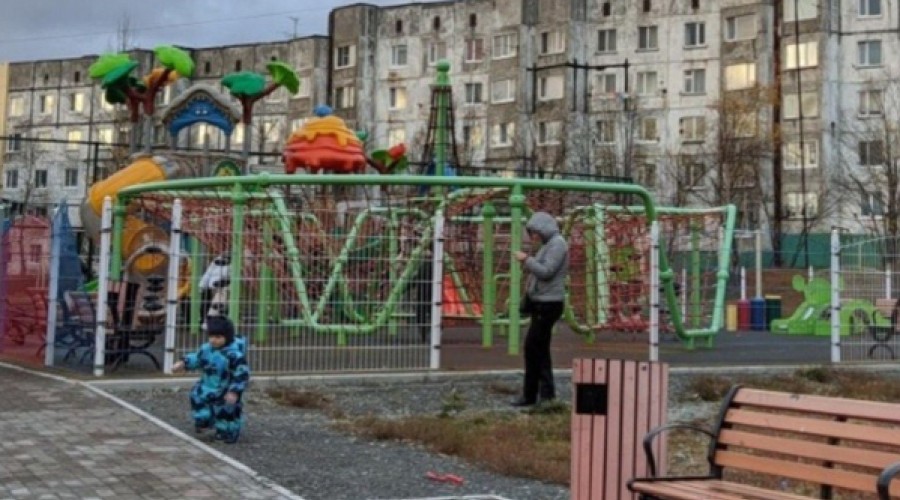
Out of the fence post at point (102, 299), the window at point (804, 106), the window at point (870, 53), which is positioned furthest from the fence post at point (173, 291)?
the window at point (870, 53)

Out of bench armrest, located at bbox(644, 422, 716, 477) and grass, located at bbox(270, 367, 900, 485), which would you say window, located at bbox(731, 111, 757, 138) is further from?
bench armrest, located at bbox(644, 422, 716, 477)

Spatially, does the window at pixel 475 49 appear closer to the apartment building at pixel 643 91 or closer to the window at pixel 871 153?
the apartment building at pixel 643 91

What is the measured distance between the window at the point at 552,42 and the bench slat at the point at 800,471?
57.5 metres

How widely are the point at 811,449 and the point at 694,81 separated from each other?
55.7 m

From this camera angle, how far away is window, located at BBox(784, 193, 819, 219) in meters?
54.9

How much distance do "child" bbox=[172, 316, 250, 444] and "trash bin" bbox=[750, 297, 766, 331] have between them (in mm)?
24501

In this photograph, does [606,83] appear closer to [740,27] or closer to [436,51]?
[740,27]

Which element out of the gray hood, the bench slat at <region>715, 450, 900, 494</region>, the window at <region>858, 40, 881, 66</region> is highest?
the window at <region>858, 40, 881, 66</region>

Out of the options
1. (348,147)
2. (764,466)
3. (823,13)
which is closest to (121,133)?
(823,13)

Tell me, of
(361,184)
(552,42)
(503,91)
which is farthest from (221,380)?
(503,91)

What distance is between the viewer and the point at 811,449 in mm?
5965

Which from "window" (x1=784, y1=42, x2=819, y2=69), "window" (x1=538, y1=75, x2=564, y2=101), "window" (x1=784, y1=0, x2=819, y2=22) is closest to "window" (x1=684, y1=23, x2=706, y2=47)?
"window" (x1=784, y1=0, x2=819, y2=22)

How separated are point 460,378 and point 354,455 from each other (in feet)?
16.7

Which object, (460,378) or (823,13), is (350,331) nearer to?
(460,378)
